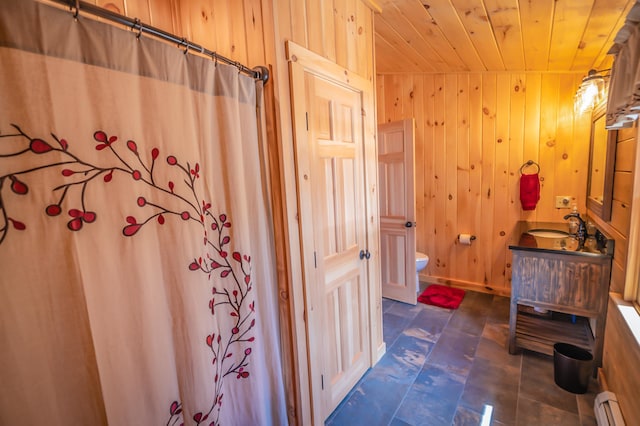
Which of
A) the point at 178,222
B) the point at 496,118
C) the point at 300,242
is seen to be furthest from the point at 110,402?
the point at 496,118

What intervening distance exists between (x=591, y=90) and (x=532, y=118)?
871 mm

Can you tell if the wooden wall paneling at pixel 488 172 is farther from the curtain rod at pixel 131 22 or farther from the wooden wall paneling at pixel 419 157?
the curtain rod at pixel 131 22

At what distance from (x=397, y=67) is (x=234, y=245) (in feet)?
9.34

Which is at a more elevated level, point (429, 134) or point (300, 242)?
point (429, 134)

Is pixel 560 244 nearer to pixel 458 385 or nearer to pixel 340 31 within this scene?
pixel 458 385

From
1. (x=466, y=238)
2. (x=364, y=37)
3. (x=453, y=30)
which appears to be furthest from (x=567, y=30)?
(x=466, y=238)

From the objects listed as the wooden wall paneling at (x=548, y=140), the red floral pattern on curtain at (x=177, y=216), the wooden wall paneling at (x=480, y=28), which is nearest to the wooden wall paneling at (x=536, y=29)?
the wooden wall paneling at (x=480, y=28)

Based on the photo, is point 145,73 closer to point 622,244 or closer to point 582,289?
point 622,244

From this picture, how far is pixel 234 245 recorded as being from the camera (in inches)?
47.6

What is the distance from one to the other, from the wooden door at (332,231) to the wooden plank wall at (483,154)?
183 cm

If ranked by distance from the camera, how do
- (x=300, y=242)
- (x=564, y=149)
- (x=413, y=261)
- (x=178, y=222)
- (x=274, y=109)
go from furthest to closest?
(x=413, y=261) → (x=564, y=149) → (x=300, y=242) → (x=274, y=109) → (x=178, y=222)

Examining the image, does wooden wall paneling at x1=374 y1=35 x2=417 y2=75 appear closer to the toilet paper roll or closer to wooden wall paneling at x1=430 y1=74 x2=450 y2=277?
wooden wall paneling at x1=430 y1=74 x2=450 y2=277

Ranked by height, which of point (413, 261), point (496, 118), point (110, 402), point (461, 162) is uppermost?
point (496, 118)

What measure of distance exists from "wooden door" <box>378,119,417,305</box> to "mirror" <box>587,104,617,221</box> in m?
1.42
